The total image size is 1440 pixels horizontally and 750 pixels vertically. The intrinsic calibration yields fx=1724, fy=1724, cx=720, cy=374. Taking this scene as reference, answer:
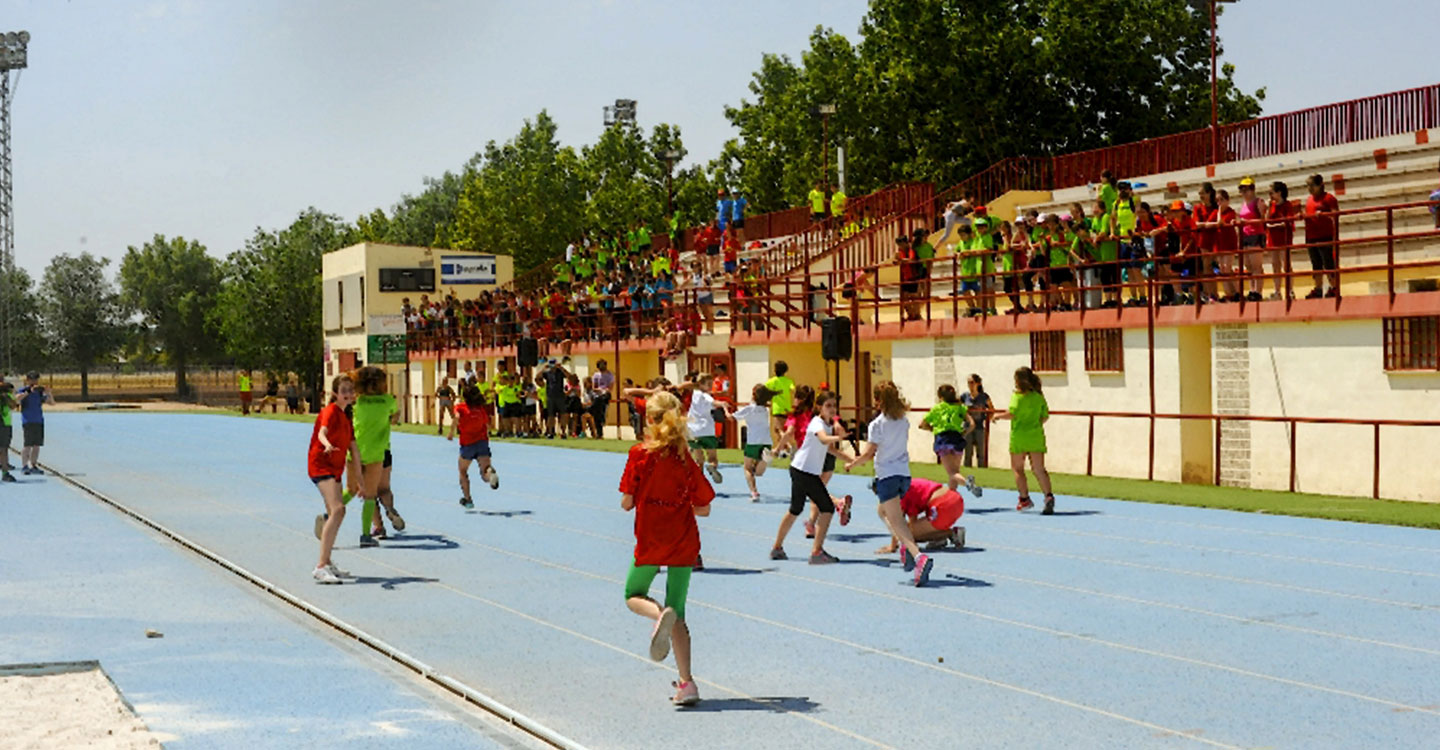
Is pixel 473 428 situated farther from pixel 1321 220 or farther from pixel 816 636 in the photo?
pixel 1321 220

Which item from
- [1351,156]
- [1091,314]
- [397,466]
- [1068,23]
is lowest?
[397,466]

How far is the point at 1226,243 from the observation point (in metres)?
24.9

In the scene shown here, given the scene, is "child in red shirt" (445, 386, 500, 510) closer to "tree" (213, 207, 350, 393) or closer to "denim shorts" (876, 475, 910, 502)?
"denim shorts" (876, 475, 910, 502)

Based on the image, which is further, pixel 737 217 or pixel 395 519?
pixel 737 217

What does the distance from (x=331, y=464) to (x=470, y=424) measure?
20.8ft

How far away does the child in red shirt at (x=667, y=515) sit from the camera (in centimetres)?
934

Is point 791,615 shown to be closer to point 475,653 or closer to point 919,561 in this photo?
point 919,561

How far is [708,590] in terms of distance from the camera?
14164 millimetres

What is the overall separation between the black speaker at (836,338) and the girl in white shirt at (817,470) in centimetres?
1318

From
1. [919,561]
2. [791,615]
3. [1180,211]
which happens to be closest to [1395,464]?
[1180,211]

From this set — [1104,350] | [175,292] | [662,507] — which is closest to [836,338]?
[1104,350]

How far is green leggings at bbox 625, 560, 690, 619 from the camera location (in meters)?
9.34

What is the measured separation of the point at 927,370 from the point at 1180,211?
22.1 ft

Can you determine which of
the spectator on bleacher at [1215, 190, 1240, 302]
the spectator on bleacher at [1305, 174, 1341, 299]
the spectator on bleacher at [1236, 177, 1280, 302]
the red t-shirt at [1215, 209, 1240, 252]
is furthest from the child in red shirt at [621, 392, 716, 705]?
the red t-shirt at [1215, 209, 1240, 252]
